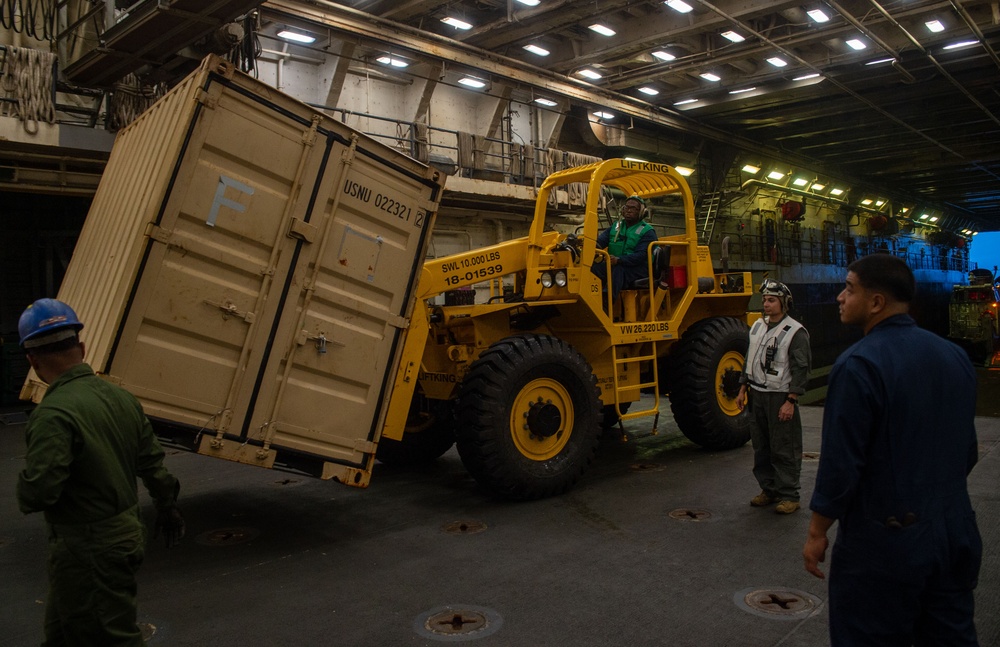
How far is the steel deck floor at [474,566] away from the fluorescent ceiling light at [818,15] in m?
9.30

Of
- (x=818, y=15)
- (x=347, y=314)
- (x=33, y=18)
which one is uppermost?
(x=818, y=15)

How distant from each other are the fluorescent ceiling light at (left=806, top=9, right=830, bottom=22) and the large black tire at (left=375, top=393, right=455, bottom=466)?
10.8m

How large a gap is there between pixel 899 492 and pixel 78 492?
114 inches

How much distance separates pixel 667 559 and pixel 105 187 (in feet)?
16.2

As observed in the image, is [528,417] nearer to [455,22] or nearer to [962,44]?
[455,22]

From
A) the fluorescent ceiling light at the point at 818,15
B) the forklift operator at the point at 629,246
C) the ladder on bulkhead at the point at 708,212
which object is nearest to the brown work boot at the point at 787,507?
the forklift operator at the point at 629,246

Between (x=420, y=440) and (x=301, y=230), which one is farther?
(x=420, y=440)

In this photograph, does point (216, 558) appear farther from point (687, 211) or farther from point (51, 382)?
point (687, 211)

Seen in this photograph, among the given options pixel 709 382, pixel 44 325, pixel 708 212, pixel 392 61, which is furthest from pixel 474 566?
pixel 708 212

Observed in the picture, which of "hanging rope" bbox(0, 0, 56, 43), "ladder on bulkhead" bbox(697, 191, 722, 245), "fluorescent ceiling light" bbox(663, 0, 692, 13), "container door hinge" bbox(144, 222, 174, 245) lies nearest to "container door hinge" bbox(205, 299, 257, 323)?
"container door hinge" bbox(144, 222, 174, 245)

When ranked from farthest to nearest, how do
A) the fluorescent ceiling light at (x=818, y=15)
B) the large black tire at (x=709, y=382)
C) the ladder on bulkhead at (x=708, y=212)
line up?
the ladder on bulkhead at (x=708, y=212) → the fluorescent ceiling light at (x=818, y=15) → the large black tire at (x=709, y=382)

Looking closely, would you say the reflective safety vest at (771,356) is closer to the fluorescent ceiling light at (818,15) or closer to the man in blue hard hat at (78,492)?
the man in blue hard hat at (78,492)

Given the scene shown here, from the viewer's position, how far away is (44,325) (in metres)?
2.72

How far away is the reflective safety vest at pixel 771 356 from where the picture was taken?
554 cm
